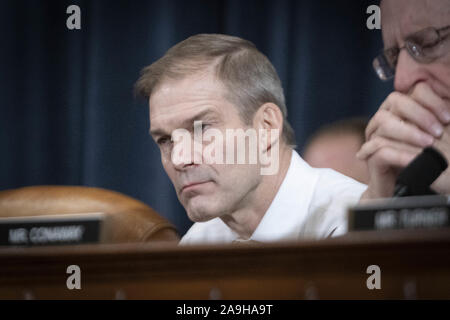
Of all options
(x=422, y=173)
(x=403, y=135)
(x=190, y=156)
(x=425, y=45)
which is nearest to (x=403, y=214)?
(x=422, y=173)

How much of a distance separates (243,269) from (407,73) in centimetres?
64

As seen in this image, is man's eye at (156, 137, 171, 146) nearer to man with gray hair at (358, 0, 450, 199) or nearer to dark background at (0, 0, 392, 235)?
dark background at (0, 0, 392, 235)

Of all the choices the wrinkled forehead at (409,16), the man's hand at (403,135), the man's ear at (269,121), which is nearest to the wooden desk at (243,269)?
the man's hand at (403,135)

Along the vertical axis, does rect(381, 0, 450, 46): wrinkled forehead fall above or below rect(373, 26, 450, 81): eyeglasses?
above

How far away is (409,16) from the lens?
1.61m

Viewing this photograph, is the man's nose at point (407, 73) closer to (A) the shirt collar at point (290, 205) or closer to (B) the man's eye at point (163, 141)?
(A) the shirt collar at point (290, 205)

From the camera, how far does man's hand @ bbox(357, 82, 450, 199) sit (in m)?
1.49

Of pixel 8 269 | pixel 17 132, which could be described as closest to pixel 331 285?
pixel 8 269

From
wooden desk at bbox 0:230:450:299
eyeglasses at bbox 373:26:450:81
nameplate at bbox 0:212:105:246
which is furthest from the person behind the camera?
eyeglasses at bbox 373:26:450:81

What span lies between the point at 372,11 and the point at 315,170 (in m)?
0.43

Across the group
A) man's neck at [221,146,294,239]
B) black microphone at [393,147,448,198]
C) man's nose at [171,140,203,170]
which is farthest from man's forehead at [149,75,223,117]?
black microphone at [393,147,448,198]

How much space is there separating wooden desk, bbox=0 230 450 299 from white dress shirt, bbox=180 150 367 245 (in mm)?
285

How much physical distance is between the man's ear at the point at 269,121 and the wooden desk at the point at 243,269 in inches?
18.3

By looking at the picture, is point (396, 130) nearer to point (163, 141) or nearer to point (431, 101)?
point (431, 101)
